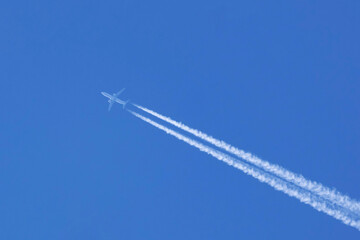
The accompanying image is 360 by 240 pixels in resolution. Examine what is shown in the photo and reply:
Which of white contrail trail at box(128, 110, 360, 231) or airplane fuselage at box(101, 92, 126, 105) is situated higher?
airplane fuselage at box(101, 92, 126, 105)

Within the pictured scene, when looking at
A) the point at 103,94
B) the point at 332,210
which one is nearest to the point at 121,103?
the point at 103,94

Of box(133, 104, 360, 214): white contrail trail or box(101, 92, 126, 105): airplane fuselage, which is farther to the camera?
box(101, 92, 126, 105): airplane fuselage

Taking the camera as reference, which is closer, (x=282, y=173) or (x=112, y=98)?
(x=282, y=173)

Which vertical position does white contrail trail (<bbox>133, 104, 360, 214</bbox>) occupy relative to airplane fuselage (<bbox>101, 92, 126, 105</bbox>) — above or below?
below

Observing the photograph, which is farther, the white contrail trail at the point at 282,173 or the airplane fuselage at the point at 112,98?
→ the airplane fuselage at the point at 112,98

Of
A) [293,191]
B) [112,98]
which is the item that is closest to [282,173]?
[293,191]

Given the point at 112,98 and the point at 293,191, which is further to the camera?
the point at 112,98

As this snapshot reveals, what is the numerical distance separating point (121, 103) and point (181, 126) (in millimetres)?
11619

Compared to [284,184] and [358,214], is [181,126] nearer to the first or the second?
[284,184]

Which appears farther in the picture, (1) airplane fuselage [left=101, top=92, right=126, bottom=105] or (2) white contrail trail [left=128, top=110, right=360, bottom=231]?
(1) airplane fuselage [left=101, top=92, right=126, bottom=105]

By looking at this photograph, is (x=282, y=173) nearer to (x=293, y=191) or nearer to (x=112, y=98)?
(x=293, y=191)

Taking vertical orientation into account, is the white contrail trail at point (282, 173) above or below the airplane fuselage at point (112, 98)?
below

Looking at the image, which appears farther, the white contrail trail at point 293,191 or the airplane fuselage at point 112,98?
the airplane fuselage at point 112,98

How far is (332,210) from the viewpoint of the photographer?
138ft
